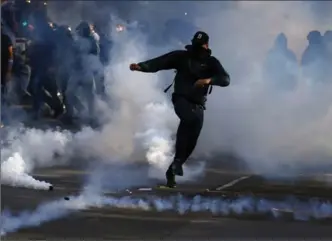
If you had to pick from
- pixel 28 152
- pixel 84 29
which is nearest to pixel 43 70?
pixel 84 29

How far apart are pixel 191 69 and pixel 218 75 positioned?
0.42 feet

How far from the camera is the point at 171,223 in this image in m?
3.34

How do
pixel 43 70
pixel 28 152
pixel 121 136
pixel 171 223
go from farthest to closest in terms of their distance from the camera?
pixel 43 70, pixel 28 152, pixel 121 136, pixel 171 223

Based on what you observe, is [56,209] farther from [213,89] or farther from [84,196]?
[213,89]

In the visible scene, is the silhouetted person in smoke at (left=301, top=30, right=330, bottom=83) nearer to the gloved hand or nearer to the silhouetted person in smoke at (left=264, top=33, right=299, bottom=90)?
the silhouetted person in smoke at (left=264, top=33, right=299, bottom=90)

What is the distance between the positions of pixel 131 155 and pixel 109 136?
15 centimetres

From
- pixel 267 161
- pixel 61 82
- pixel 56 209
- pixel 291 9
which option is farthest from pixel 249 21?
pixel 56 209

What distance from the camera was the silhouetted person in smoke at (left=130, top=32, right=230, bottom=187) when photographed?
3447mm

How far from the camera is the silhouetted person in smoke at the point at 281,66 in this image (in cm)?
346

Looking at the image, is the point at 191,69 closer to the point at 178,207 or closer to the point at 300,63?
the point at 300,63

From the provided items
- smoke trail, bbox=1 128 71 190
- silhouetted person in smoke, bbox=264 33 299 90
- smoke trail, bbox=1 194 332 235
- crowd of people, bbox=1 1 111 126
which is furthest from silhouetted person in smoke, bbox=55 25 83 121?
silhouetted person in smoke, bbox=264 33 299 90

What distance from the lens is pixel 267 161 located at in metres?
3.46

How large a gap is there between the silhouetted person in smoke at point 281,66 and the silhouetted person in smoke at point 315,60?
50mm

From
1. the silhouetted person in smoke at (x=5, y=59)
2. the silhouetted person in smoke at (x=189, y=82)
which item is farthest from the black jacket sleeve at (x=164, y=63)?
the silhouetted person in smoke at (x=5, y=59)
